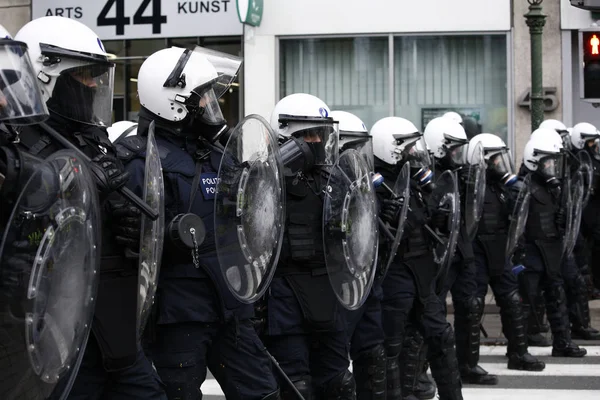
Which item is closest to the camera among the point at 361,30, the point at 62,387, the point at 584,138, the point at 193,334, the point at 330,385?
the point at 62,387

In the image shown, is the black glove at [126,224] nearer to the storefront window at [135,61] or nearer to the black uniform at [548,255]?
the black uniform at [548,255]

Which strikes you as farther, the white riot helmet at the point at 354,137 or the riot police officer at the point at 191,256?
the white riot helmet at the point at 354,137

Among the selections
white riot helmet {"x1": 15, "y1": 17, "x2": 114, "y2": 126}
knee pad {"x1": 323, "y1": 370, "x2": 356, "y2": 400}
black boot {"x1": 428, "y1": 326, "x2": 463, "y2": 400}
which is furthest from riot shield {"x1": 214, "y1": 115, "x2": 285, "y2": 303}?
black boot {"x1": 428, "y1": 326, "x2": 463, "y2": 400}

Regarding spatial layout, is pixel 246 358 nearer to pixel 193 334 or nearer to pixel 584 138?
pixel 193 334

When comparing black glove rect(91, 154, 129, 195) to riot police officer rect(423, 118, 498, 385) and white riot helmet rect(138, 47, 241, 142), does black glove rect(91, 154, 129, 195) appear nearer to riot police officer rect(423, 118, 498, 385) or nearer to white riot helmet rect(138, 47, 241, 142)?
white riot helmet rect(138, 47, 241, 142)

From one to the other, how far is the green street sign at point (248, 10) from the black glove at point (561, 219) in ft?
20.8

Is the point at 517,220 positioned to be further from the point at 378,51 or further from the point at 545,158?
the point at 378,51

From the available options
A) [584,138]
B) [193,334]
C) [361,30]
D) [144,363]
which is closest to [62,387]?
[144,363]

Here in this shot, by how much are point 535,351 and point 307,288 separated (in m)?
5.16

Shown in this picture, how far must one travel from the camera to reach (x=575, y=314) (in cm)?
1107

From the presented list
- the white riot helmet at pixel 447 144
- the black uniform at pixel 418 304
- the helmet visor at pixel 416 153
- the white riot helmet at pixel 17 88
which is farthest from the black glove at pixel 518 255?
the white riot helmet at pixel 17 88

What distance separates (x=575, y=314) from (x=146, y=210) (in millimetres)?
7600

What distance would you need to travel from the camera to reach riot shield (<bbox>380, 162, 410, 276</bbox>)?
6.63 m

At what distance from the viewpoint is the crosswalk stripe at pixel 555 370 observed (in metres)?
9.26
